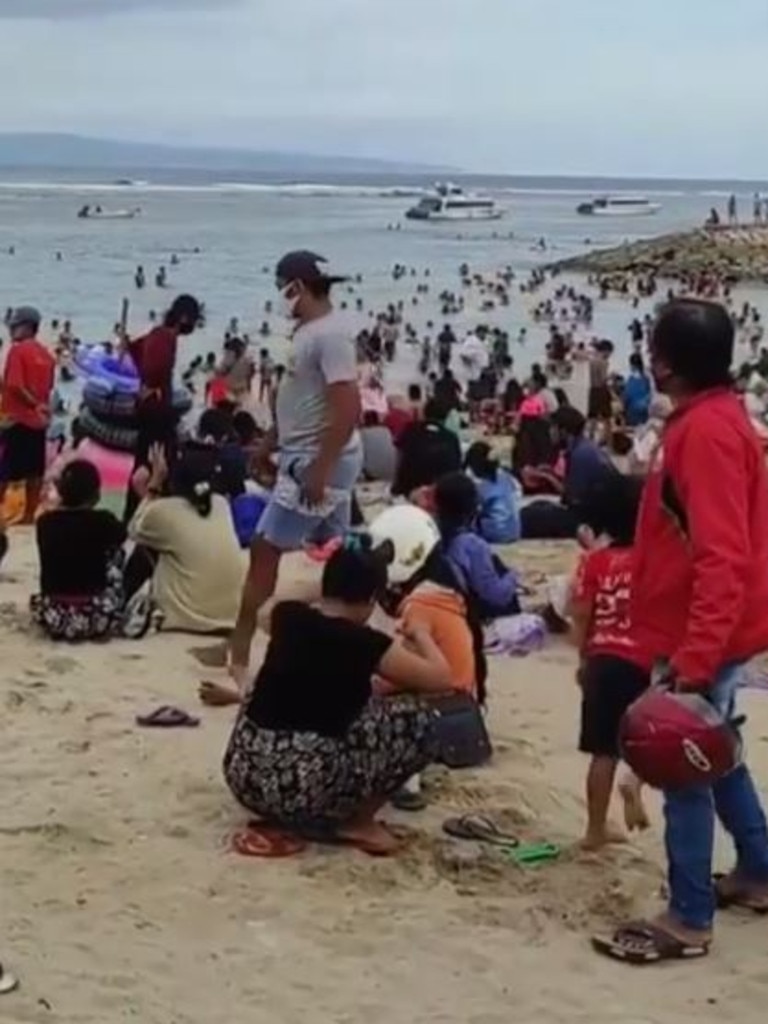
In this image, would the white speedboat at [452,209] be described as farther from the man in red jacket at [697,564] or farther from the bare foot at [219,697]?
the man in red jacket at [697,564]

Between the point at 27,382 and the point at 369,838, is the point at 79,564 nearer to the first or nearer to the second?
the point at 369,838

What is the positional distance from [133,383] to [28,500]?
2075 millimetres

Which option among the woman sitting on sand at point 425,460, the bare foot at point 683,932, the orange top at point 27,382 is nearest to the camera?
the bare foot at point 683,932

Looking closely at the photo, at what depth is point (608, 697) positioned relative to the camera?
5.66 meters

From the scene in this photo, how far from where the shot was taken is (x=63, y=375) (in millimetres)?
24781

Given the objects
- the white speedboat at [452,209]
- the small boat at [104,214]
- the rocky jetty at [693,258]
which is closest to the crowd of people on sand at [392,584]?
the rocky jetty at [693,258]

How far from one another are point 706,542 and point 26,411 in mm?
7546

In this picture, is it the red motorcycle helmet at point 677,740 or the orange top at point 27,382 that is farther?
the orange top at point 27,382

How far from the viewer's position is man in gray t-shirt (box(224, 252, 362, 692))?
6707 millimetres

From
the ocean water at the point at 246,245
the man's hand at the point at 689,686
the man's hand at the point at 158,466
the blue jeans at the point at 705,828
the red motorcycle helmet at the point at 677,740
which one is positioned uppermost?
the man's hand at the point at 689,686

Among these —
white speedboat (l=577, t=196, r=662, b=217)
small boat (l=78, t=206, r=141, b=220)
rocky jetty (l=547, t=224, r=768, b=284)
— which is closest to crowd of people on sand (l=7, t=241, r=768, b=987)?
rocky jetty (l=547, t=224, r=768, b=284)

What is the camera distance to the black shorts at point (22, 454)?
11.5m

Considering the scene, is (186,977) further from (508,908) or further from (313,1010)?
(508,908)

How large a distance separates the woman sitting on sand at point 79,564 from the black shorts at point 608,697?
301cm
